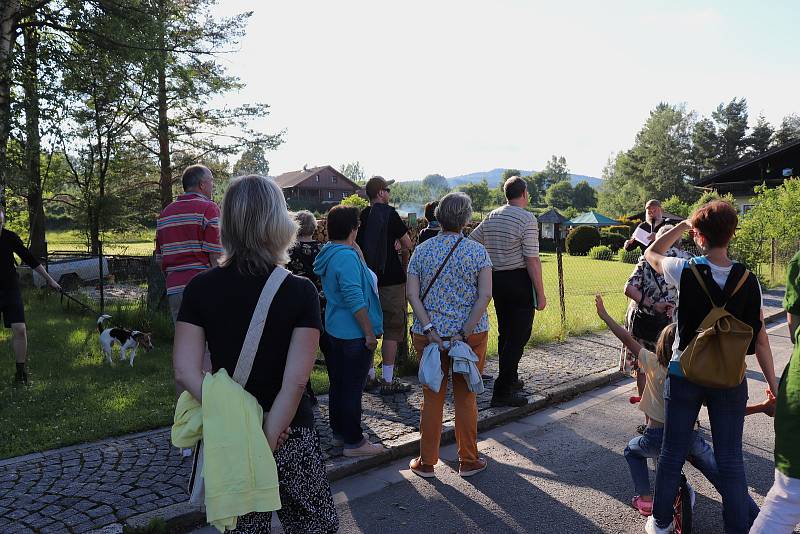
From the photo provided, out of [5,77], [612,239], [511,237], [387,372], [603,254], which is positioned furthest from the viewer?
[612,239]

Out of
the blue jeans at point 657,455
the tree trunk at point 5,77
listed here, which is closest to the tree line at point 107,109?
the tree trunk at point 5,77

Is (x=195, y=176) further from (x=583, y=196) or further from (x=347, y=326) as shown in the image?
(x=583, y=196)

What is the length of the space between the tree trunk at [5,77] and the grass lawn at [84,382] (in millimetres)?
2786

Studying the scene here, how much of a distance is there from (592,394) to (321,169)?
86.9m

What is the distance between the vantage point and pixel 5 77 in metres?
10.9

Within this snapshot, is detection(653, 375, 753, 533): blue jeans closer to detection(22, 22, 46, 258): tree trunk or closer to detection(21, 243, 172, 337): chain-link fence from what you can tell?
detection(21, 243, 172, 337): chain-link fence

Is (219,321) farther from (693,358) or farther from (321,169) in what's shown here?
(321,169)

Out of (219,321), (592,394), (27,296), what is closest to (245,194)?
(219,321)

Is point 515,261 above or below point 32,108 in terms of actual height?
below

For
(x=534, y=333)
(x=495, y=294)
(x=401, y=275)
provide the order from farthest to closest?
(x=534, y=333), (x=401, y=275), (x=495, y=294)

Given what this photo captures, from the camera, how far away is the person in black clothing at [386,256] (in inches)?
230

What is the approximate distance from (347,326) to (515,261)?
1809 mm

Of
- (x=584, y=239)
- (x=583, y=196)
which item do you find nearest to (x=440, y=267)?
(x=584, y=239)

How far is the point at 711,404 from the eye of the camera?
2938mm
